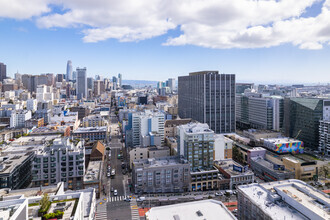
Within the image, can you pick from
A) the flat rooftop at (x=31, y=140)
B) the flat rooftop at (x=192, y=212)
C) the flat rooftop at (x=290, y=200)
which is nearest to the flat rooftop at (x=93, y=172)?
the flat rooftop at (x=192, y=212)

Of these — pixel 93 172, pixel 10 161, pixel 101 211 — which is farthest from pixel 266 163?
pixel 10 161

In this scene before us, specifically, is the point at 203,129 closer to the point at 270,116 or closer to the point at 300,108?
the point at 300,108

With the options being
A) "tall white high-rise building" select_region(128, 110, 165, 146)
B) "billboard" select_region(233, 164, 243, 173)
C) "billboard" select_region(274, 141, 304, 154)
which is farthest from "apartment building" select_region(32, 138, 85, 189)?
"billboard" select_region(274, 141, 304, 154)

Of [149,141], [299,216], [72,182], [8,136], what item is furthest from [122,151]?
[299,216]

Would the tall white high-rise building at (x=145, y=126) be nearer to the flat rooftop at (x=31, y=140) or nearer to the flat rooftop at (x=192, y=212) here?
the flat rooftop at (x=31, y=140)

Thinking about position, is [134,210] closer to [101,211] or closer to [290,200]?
[101,211]

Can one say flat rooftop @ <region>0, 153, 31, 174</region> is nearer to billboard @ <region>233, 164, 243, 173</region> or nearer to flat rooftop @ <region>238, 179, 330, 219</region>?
flat rooftop @ <region>238, 179, 330, 219</region>
